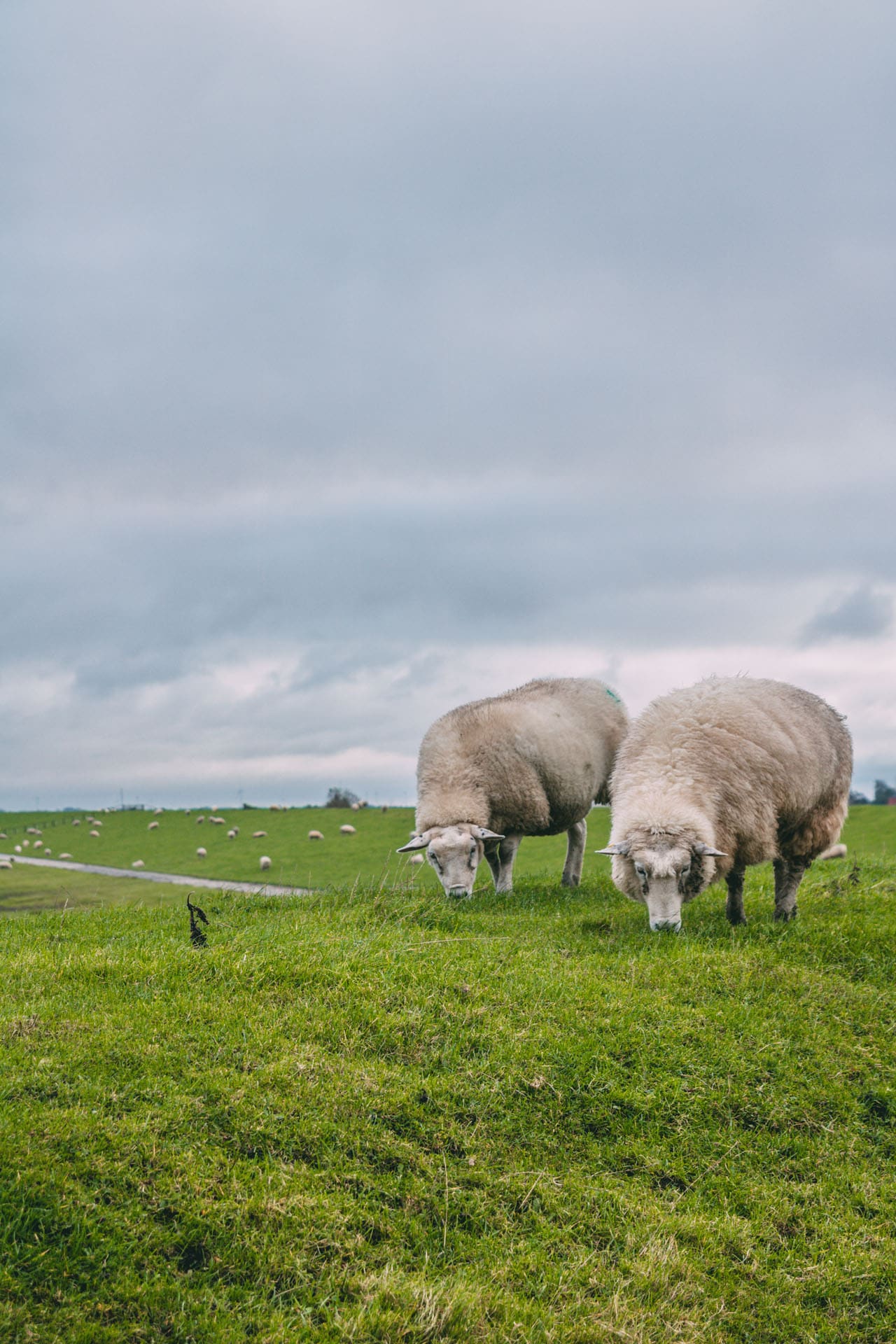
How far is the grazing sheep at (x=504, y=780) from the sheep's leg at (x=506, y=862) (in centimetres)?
2

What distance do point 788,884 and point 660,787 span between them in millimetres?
2590

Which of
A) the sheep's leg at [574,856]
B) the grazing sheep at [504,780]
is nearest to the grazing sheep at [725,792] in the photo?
the grazing sheep at [504,780]

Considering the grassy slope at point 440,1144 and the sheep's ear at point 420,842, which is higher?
the sheep's ear at point 420,842

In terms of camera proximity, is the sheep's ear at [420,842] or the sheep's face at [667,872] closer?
the sheep's face at [667,872]

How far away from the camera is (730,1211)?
6285mm

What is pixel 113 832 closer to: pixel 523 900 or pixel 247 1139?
pixel 523 900

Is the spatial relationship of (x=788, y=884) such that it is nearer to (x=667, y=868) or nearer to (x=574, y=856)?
(x=667, y=868)

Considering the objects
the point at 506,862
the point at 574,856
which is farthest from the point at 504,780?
the point at 574,856

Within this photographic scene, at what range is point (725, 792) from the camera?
10.8 m

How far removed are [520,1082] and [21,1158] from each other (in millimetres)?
3370

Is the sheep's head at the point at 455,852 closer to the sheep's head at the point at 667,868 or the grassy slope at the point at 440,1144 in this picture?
the sheep's head at the point at 667,868

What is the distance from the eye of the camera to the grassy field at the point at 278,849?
78.4ft

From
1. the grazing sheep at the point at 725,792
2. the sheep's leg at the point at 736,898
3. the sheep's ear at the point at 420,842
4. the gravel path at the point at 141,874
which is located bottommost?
the gravel path at the point at 141,874

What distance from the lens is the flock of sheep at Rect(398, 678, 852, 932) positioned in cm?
1050
